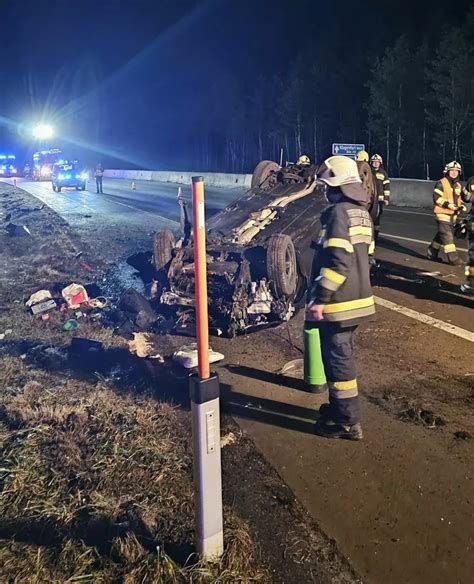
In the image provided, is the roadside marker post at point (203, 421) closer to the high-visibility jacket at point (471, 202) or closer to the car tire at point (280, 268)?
the car tire at point (280, 268)

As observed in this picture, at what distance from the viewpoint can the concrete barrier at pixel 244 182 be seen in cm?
1845

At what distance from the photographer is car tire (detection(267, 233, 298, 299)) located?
5.98m

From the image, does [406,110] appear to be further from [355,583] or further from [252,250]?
[355,583]

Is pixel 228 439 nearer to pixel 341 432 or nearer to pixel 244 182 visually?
pixel 341 432

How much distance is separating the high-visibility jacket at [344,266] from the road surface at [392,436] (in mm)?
839

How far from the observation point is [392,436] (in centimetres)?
349

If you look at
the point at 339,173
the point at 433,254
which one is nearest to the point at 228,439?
the point at 339,173

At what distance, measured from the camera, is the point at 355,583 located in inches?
89.9

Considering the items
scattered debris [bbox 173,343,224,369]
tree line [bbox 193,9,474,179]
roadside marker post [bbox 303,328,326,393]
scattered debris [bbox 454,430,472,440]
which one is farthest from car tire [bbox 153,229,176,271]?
tree line [bbox 193,9,474,179]

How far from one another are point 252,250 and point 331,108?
3652cm

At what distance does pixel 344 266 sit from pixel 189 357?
2.02 meters

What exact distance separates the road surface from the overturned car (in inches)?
14.0

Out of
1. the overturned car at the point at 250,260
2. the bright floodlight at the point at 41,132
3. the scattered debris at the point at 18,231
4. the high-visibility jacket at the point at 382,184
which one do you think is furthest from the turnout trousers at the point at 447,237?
the bright floodlight at the point at 41,132

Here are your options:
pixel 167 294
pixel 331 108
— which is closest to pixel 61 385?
pixel 167 294
